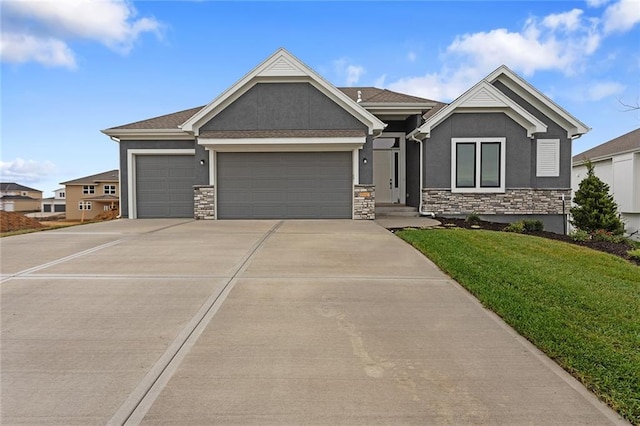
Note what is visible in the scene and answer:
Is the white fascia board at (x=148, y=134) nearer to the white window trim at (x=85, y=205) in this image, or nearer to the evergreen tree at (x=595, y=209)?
the evergreen tree at (x=595, y=209)

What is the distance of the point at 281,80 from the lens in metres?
14.3

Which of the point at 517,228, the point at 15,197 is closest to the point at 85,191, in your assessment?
the point at 15,197

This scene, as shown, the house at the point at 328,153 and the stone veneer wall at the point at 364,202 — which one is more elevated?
the house at the point at 328,153

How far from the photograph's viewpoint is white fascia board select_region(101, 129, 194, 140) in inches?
610

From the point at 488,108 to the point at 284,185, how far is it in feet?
26.7

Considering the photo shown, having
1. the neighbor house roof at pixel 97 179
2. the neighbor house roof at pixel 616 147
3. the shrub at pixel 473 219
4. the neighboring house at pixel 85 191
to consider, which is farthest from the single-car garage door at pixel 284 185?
the neighbor house roof at pixel 97 179

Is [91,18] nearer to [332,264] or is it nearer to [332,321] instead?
[332,264]

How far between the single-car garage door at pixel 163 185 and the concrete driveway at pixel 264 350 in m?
9.22

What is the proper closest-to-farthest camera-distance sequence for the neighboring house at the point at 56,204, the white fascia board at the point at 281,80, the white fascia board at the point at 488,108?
the white fascia board at the point at 281,80 < the white fascia board at the point at 488,108 < the neighboring house at the point at 56,204

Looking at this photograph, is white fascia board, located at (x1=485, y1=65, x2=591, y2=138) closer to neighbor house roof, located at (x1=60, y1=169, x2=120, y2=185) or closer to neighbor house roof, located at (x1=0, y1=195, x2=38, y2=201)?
neighbor house roof, located at (x1=60, y1=169, x2=120, y2=185)

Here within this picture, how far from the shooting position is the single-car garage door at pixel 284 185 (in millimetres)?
Result: 14391

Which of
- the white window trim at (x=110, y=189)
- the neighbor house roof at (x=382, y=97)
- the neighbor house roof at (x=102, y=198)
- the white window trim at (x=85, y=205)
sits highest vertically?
the neighbor house roof at (x=382, y=97)

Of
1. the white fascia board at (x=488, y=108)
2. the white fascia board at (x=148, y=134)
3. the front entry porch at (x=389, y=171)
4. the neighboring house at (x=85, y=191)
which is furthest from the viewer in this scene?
the neighboring house at (x=85, y=191)

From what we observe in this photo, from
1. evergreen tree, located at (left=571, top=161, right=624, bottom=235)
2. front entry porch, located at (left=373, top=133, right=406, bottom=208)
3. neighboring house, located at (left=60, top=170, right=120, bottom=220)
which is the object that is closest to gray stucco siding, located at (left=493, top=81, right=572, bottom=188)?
evergreen tree, located at (left=571, top=161, right=624, bottom=235)
